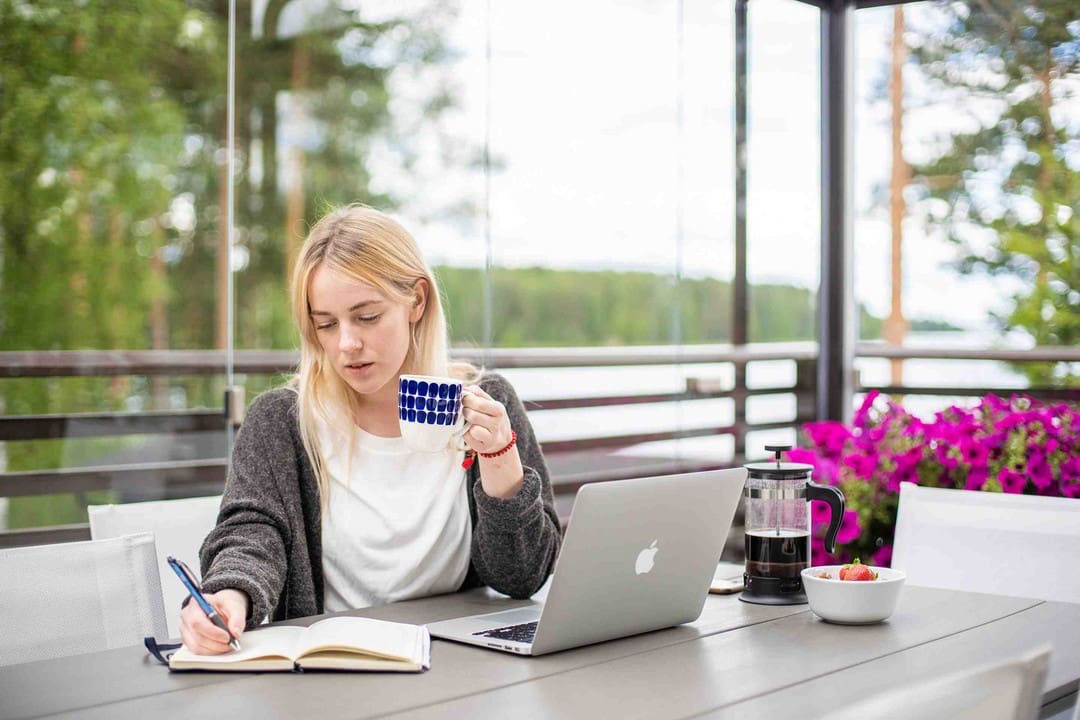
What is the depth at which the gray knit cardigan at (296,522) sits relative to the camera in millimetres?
1892

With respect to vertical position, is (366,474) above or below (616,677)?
above

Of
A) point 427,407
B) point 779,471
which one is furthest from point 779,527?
point 427,407

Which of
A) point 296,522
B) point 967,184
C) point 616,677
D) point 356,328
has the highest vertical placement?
point 967,184

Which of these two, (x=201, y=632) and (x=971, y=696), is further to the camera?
(x=201, y=632)

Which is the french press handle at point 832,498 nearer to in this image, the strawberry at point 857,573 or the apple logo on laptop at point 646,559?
the strawberry at point 857,573

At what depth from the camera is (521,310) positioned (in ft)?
12.9

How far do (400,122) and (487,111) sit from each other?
0.27 m

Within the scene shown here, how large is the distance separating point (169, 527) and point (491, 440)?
0.59m

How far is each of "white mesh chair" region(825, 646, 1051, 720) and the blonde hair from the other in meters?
1.23

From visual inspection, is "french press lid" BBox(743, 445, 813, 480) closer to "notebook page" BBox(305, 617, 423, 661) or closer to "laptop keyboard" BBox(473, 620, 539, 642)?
"laptop keyboard" BBox(473, 620, 539, 642)

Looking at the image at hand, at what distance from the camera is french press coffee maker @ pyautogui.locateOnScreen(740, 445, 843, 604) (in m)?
1.91

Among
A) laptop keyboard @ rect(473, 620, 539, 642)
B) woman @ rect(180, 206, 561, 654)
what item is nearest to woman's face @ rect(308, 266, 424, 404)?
woman @ rect(180, 206, 561, 654)

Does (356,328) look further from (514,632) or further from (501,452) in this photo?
(514,632)

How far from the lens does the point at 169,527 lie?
2049 mm
